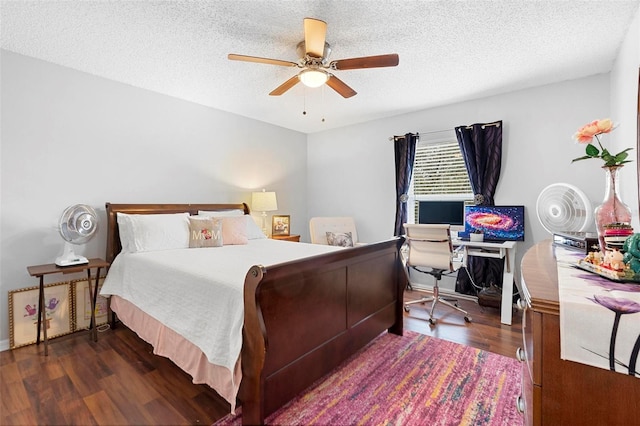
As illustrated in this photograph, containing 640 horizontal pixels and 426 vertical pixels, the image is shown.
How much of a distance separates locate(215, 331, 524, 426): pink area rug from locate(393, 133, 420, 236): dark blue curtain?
2.02 meters

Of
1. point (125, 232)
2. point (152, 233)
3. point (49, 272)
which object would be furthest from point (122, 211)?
point (49, 272)

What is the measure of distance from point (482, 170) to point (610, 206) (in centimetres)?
237

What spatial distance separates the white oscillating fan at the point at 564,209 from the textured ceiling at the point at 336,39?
46.3 inches

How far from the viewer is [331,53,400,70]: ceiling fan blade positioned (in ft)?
6.56

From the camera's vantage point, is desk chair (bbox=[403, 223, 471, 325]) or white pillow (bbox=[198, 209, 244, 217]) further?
white pillow (bbox=[198, 209, 244, 217])

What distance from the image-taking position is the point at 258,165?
4457 millimetres

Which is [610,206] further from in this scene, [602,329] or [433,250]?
[433,250]

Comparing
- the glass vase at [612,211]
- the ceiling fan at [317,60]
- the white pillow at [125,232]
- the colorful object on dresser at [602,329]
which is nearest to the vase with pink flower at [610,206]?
the glass vase at [612,211]

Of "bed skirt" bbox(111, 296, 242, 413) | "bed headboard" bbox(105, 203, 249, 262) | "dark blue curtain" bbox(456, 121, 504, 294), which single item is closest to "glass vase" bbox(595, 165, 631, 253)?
"bed skirt" bbox(111, 296, 242, 413)

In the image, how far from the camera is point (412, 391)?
1.82 metres

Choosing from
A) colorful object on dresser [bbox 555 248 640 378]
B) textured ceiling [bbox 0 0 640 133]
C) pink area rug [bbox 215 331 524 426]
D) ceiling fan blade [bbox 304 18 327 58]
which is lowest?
pink area rug [bbox 215 331 524 426]

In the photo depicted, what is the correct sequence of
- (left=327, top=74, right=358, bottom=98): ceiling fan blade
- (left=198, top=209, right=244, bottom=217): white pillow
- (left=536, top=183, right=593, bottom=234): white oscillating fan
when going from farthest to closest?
(left=198, top=209, right=244, bottom=217): white pillow < (left=536, top=183, right=593, bottom=234): white oscillating fan < (left=327, top=74, right=358, bottom=98): ceiling fan blade

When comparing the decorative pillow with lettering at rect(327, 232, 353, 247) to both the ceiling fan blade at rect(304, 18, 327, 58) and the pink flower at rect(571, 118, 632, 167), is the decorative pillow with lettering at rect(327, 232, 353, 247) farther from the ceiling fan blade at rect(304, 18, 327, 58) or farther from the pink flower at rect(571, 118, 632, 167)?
the pink flower at rect(571, 118, 632, 167)

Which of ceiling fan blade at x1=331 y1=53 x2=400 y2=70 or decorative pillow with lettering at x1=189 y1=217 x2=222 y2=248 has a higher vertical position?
ceiling fan blade at x1=331 y1=53 x2=400 y2=70
